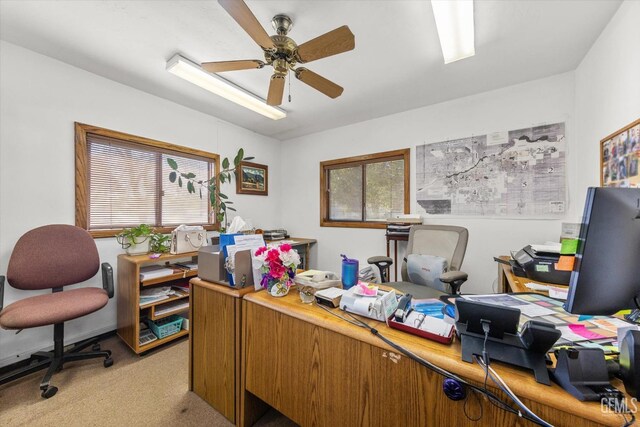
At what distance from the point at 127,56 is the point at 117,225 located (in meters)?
1.58

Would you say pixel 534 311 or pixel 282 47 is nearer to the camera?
pixel 534 311

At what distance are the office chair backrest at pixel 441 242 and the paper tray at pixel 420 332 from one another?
1.39 meters

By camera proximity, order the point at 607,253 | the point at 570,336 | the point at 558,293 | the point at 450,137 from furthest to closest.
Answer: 1. the point at 450,137
2. the point at 558,293
3. the point at 570,336
4. the point at 607,253

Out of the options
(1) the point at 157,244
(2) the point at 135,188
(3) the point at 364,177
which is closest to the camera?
(1) the point at 157,244

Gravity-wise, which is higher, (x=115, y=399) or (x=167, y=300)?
(x=167, y=300)

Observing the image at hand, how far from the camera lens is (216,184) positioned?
10.5ft

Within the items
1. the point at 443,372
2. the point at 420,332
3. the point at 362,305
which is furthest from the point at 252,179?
the point at 443,372

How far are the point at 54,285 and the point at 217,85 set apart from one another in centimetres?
220

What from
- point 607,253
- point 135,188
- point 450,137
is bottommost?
point 607,253

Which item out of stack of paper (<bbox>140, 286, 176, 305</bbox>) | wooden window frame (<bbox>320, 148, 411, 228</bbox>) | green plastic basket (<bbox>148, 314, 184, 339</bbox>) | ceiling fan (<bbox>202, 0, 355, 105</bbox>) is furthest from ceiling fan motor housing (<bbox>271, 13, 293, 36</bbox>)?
green plastic basket (<bbox>148, 314, 184, 339</bbox>)

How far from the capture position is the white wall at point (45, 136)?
188cm

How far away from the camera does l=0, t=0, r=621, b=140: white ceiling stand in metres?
1.53

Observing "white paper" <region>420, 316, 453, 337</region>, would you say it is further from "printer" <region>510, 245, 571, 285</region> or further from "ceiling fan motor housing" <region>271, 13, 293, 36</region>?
"ceiling fan motor housing" <region>271, 13, 293, 36</region>

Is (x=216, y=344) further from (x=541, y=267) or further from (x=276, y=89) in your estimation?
(x=541, y=267)
